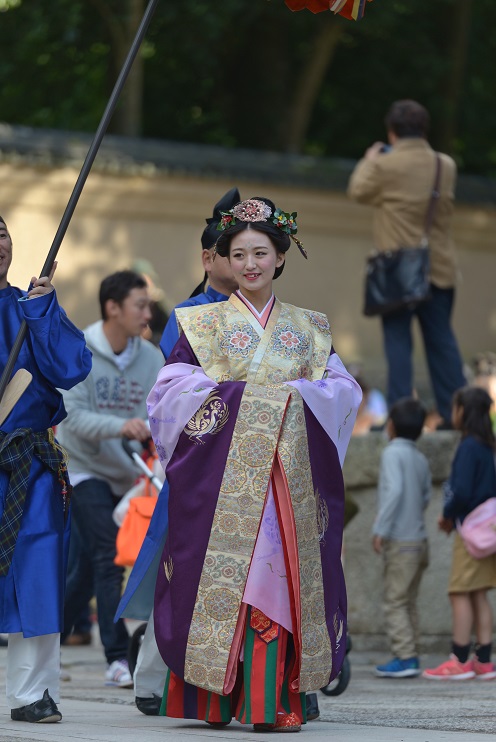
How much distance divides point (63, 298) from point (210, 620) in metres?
9.36

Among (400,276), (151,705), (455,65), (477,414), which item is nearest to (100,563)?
(151,705)

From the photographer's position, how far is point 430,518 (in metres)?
9.01

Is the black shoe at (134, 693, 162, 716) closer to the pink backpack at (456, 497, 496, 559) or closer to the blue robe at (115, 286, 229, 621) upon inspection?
the blue robe at (115, 286, 229, 621)

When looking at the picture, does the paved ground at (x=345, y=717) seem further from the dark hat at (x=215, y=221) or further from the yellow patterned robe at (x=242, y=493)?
the dark hat at (x=215, y=221)

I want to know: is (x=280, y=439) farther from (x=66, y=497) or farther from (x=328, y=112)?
(x=328, y=112)

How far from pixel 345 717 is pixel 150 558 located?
3.08 ft

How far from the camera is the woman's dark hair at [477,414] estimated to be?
7793mm

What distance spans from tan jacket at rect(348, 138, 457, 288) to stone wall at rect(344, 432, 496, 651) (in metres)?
1.15

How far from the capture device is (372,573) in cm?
903

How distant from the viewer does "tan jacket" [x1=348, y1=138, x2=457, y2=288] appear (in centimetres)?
912

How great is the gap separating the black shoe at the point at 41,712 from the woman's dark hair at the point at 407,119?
15.7ft

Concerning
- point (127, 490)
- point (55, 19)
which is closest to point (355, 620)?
point (127, 490)

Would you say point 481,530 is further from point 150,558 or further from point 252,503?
point 252,503

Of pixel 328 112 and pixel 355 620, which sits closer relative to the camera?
pixel 355 620
